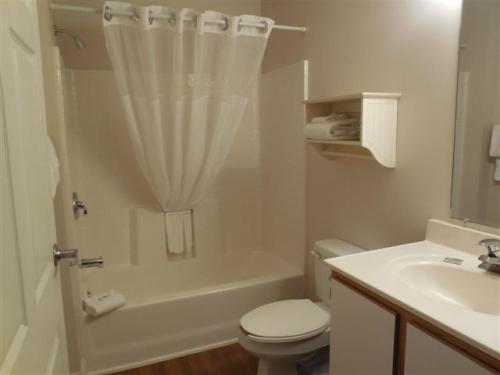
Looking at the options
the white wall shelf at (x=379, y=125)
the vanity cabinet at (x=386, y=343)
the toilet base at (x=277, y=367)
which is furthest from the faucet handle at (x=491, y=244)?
the toilet base at (x=277, y=367)

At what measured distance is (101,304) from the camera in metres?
2.14

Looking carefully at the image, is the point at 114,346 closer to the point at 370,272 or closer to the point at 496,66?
the point at 370,272

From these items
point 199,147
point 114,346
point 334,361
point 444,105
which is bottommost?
point 114,346

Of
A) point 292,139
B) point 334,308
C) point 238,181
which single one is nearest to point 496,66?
point 334,308

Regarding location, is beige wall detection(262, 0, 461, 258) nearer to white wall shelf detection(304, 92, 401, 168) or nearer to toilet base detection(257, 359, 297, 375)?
white wall shelf detection(304, 92, 401, 168)

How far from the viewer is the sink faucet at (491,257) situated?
4.00 feet

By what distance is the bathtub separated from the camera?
2178 millimetres

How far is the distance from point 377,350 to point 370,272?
24 cm

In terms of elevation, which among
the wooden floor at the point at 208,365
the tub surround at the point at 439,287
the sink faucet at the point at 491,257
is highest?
the sink faucet at the point at 491,257

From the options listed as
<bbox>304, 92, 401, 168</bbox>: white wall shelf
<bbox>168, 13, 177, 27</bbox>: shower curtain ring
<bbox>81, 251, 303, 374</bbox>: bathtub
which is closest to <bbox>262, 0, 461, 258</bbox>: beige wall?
<bbox>304, 92, 401, 168</bbox>: white wall shelf

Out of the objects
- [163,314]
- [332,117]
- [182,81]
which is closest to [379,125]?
[332,117]

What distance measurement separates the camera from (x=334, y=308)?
1.39m

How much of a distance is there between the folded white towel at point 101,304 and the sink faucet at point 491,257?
71.4 inches

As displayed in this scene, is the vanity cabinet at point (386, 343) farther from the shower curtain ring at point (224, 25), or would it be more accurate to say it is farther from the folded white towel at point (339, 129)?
the shower curtain ring at point (224, 25)
